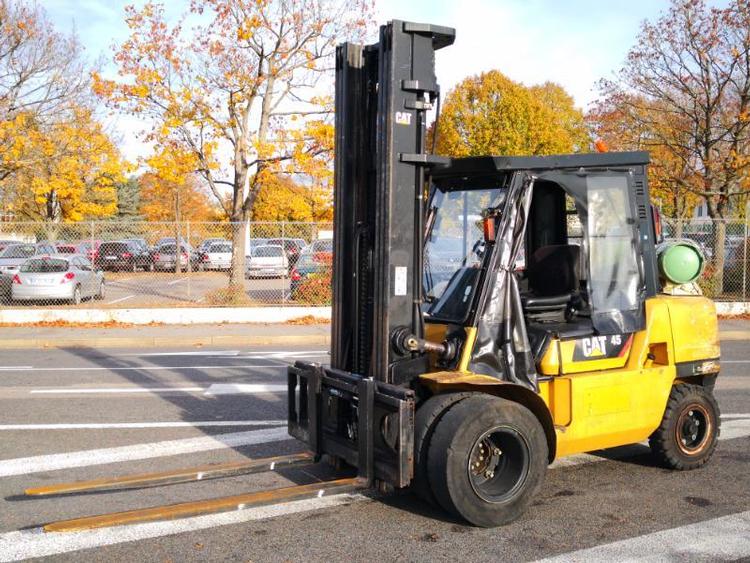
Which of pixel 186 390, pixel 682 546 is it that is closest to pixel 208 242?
pixel 186 390

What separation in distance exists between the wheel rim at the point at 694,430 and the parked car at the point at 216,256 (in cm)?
1462

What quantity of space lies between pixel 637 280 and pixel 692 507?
5.83ft

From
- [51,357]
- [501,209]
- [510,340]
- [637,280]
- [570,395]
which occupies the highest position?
[501,209]

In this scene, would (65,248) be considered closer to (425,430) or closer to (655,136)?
(655,136)

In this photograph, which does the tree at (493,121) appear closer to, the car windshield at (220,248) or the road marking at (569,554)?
the car windshield at (220,248)

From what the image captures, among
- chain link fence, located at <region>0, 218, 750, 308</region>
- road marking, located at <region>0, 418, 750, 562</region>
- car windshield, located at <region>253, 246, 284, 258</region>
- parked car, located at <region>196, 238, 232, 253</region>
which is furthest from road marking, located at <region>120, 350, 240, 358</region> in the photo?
road marking, located at <region>0, 418, 750, 562</region>

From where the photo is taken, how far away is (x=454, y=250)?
238 inches

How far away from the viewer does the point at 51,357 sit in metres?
14.1

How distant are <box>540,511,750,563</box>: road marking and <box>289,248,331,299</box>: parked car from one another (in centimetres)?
1523

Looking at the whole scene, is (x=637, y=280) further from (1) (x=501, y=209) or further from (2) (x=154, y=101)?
(2) (x=154, y=101)

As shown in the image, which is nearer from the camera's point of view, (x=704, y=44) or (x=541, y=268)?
(x=541, y=268)

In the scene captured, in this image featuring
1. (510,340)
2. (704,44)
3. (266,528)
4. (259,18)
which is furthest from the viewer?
(704,44)

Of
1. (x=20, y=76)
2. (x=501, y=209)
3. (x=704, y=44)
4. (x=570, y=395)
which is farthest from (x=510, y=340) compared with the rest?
(x=20, y=76)

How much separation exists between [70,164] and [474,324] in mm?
25107
